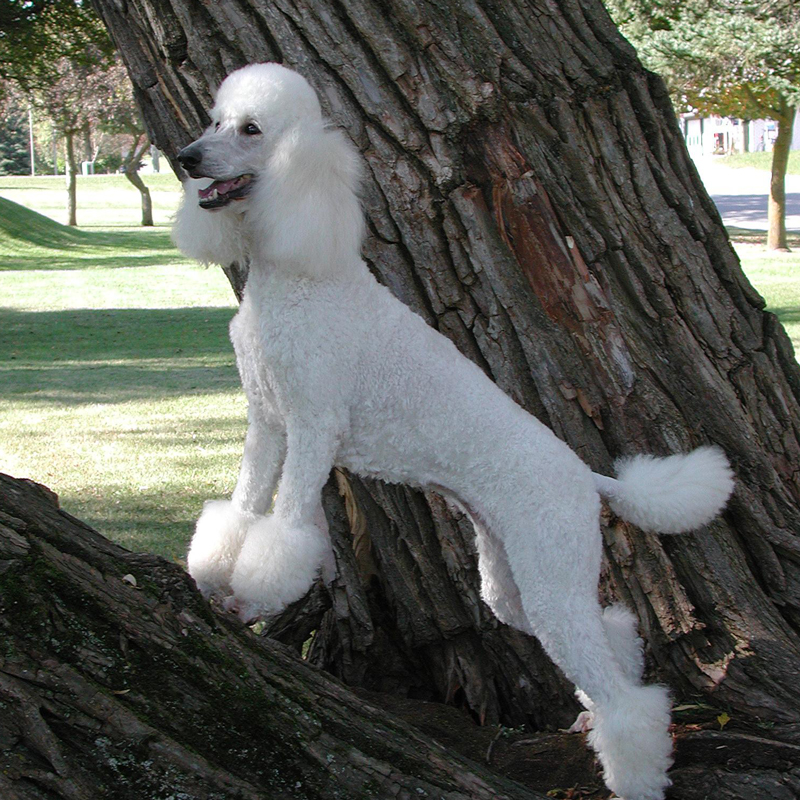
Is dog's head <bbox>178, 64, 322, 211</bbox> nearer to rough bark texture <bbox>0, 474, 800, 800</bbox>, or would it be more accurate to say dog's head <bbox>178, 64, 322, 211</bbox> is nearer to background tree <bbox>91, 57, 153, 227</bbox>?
rough bark texture <bbox>0, 474, 800, 800</bbox>

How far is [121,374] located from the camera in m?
9.03

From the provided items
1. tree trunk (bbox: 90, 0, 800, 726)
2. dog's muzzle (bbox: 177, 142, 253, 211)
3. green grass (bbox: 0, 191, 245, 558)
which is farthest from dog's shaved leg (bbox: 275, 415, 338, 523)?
green grass (bbox: 0, 191, 245, 558)

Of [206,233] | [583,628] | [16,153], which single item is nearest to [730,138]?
[16,153]

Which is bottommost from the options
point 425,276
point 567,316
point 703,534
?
point 703,534

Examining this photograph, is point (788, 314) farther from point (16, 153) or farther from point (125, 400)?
point (16, 153)

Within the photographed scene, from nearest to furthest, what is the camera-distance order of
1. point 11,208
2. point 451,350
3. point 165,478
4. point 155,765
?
1. point 155,765
2. point 451,350
3. point 165,478
4. point 11,208

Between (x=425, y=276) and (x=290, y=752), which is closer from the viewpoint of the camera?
(x=290, y=752)

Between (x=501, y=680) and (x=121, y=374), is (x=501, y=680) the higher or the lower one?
the higher one

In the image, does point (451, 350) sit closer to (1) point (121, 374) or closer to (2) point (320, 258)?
(2) point (320, 258)

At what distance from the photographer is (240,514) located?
2.04m

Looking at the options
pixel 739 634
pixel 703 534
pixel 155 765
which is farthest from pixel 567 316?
pixel 155 765

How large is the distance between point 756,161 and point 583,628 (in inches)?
1668

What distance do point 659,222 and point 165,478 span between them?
153 inches

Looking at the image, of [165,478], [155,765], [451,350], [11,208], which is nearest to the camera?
[155,765]
